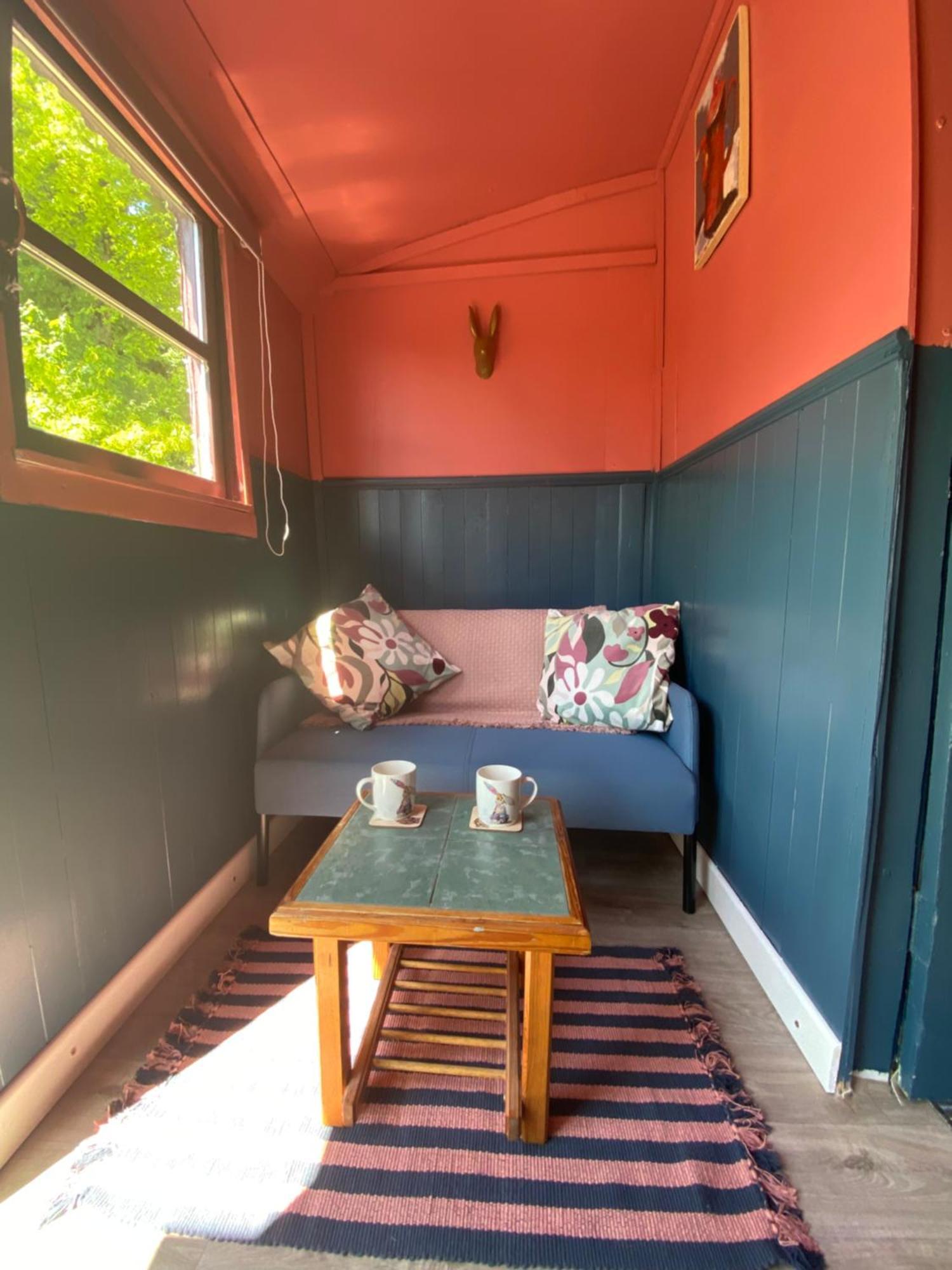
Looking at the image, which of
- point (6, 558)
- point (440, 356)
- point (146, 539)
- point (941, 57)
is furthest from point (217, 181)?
point (941, 57)

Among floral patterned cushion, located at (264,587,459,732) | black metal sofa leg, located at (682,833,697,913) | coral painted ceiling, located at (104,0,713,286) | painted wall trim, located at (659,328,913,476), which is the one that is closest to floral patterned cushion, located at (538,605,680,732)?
black metal sofa leg, located at (682,833,697,913)

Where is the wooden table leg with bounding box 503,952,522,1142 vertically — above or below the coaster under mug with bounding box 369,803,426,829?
below

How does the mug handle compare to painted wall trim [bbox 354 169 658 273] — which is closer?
the mug handle

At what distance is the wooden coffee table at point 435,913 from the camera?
2.74 feet

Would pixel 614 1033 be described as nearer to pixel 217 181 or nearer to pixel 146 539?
pixel 146 539

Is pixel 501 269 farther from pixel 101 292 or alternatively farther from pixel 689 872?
pixel 689 872

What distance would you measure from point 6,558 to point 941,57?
1.71 metres

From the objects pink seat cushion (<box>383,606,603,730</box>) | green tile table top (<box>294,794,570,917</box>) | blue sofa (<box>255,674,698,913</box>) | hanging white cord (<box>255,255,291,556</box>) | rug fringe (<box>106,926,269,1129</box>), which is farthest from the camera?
pink seat cushion (<box>383,606,603,730</box>)

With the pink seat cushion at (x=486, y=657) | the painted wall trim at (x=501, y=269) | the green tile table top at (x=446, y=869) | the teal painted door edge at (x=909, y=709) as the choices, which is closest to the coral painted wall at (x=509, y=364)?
the painted wall trim at (x=501, y=269)

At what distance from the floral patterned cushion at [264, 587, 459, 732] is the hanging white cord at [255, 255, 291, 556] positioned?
396 millimetres

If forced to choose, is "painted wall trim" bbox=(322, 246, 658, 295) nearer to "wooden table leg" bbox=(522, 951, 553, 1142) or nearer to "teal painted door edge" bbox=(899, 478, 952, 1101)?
"teal painted door edge" bbox=(899, 478, 952, 1101)

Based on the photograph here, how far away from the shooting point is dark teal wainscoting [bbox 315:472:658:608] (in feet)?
7.59

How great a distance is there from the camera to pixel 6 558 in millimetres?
939

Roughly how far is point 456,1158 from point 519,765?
84 centimetres
